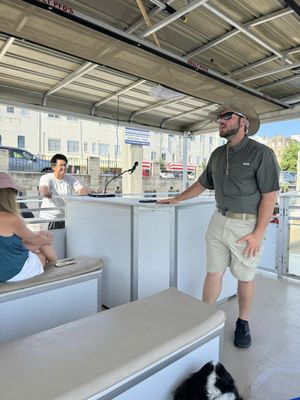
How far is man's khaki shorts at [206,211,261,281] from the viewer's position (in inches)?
71.6

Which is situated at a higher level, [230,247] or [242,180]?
[242,180]

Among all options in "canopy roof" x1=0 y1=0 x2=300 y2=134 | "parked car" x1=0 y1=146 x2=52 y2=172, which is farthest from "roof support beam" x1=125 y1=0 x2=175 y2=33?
"parked car" x1=0 y1=146 x2=52 y2=172

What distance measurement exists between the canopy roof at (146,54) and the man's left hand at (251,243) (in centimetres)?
127

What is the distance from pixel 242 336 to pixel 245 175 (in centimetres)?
104

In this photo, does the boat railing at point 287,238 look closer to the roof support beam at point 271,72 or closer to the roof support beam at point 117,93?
the roof support beam at point 271,72

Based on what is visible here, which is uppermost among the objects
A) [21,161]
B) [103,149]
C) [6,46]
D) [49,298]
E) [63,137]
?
[63,137]

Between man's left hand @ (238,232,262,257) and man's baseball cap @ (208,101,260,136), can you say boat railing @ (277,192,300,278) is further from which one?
man's left hand @ (238,232,262,257)

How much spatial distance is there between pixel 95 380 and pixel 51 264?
51.2 inches

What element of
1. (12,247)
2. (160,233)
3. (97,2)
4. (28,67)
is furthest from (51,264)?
(28,67)

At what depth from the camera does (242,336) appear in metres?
1.91

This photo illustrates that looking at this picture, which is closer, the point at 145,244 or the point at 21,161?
the point at 145,244

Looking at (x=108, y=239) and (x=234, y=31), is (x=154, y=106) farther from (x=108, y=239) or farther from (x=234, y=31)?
(x=108, y=239)

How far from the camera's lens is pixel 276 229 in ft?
11.4

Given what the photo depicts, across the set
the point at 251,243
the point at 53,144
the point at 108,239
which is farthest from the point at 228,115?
the point at 53,144
